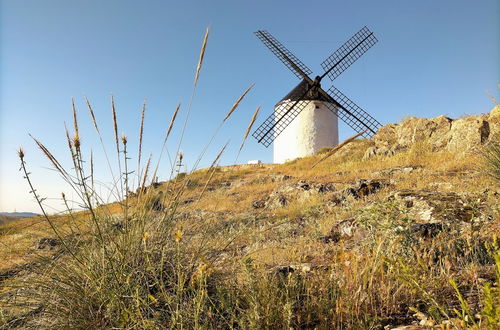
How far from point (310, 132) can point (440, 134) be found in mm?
10331

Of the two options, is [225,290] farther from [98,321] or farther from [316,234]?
[316,234]

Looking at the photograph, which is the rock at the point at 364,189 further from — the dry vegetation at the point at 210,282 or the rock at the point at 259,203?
the dry vegetation at the point at 210,282

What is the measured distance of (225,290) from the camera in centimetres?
229

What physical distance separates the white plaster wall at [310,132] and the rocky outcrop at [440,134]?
512 centimetres

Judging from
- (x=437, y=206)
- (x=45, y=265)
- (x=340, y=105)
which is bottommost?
(x=45, y=265)

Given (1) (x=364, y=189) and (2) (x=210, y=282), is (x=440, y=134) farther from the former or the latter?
(2) (x=210, y=282)

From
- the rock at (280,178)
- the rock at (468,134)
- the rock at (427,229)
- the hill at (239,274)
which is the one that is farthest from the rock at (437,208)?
the rock at (280,178)

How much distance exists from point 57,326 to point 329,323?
176 cm

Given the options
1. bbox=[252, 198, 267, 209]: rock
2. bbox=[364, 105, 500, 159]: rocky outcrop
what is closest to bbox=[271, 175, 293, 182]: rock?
bbox=[364, 105, 500, 159]: rocky outcrop

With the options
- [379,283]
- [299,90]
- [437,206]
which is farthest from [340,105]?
[379,283]

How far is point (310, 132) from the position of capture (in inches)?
941

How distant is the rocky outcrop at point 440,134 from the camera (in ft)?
40.2

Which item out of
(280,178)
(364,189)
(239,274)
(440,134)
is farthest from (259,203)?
(440,134)

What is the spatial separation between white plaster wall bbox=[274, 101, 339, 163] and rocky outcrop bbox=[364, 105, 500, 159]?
512cm
